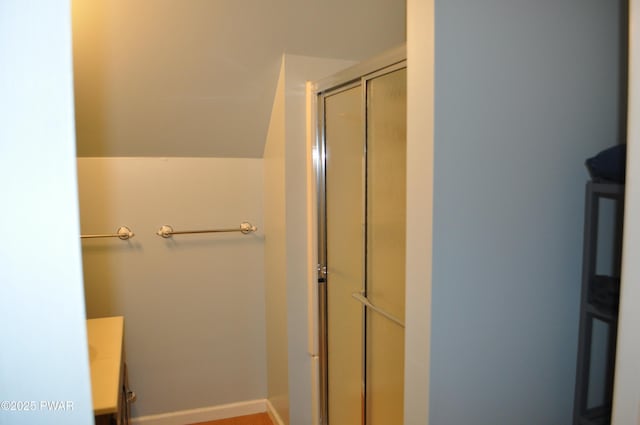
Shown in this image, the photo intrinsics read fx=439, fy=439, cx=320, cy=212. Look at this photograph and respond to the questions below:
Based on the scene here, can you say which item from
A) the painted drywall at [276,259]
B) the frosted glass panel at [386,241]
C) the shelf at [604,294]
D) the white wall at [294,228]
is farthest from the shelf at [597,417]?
the painted drywall at [276,259]

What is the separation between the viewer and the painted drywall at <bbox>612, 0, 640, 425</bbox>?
628 millimetres

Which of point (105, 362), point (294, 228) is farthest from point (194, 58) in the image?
point (105, 362)

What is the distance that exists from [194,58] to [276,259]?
1.11m

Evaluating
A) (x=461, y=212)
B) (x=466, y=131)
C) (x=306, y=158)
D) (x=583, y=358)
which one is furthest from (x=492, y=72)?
(x=306, y=158)

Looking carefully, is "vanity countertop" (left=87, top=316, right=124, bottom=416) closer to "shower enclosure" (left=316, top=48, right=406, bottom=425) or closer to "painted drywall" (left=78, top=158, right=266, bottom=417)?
"painted drywall" (left=78, top=158, right=266, bottom=417)

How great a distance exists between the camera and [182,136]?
2412mm

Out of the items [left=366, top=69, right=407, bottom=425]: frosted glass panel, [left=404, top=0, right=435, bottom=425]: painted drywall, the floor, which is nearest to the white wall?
the floor

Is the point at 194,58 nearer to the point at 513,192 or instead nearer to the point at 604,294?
the point at 513,192

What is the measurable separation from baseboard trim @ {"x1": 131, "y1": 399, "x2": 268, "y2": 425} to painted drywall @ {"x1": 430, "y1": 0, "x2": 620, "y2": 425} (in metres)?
1.57

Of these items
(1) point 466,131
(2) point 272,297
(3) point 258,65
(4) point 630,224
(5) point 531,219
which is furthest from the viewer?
(2) point 272,297

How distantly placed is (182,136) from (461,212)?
1711 millimetres

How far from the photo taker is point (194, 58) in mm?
2061

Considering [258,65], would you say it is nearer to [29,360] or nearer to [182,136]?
[182,136]

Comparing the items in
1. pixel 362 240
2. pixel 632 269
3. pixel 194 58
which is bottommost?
pixel 362 240
